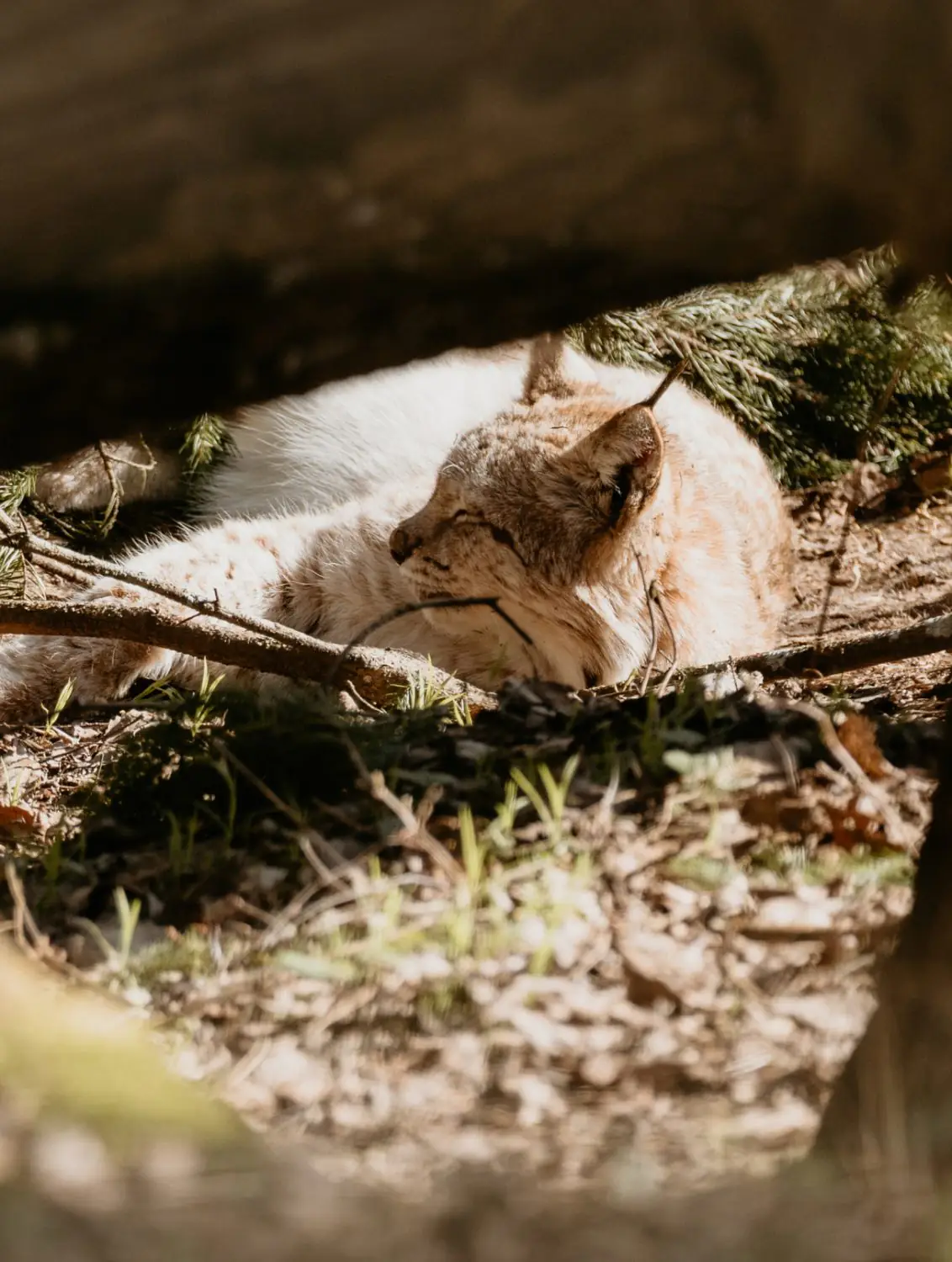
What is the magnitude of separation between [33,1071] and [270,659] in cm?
225

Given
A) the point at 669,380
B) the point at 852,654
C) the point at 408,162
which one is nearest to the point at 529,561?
the point at 852,654

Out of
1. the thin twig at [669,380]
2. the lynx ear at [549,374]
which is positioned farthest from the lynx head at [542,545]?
the thin twig at [669,380]

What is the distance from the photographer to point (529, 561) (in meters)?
4.49

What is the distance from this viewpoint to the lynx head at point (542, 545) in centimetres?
434

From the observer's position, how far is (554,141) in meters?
1.59

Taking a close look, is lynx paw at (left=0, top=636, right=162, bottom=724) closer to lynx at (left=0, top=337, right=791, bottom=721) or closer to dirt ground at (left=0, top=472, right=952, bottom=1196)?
lynx at (left=0, top=337, right=791, bottom=721)

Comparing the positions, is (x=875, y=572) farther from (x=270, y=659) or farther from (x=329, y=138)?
(x=329, y=138)

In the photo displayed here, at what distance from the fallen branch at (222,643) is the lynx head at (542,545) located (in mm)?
596

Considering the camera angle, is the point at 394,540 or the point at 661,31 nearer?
the point at 661,31

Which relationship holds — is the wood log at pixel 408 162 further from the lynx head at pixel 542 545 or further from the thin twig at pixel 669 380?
the lynx head at pixel 542 545

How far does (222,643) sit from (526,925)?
2.06 meters

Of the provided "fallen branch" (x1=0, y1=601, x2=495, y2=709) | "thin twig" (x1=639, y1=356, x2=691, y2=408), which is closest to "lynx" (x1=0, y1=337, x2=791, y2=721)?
"fallen branch" (x1=0, y1=601, x2=495, y2=709)

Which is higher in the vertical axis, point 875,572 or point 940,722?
point 940,722

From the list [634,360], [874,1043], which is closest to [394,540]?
[634,360]
